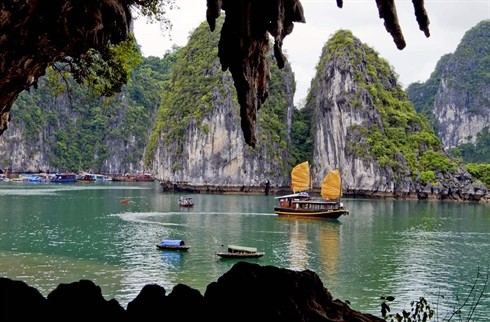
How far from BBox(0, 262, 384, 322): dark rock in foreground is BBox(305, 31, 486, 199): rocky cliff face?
195 feet

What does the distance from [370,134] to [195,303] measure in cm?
6305

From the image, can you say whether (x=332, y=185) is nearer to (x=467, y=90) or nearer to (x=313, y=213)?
(x=313, y=213)

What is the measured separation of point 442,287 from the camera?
58.6 ft

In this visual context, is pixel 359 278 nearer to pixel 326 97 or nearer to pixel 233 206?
pixel 233 206

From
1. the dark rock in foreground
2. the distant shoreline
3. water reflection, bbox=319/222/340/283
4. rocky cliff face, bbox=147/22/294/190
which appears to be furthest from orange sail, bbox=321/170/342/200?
the dark rock in foreground

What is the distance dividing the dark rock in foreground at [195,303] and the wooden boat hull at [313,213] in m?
33.7

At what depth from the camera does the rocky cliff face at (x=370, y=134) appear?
61.5 m

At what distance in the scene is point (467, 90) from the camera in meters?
100

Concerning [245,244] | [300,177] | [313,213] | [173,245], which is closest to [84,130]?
[300,177]

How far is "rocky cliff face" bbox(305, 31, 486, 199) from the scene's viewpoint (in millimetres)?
61500

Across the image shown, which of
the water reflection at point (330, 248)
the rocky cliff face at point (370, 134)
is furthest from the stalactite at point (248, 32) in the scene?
the rocky cliff face at point (370, 134)

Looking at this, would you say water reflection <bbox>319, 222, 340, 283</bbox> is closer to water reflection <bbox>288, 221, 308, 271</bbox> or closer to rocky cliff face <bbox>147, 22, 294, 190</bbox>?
water reflection <bbox>288, 221, 308, 271</bbox>

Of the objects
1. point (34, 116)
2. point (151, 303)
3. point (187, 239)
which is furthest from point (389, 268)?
point (34, 116)

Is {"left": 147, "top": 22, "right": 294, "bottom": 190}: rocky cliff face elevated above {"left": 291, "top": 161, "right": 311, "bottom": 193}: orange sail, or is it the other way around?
{"left": 147, "top": 22, "right": 294, "bottom": 190}: rocky cliff face
